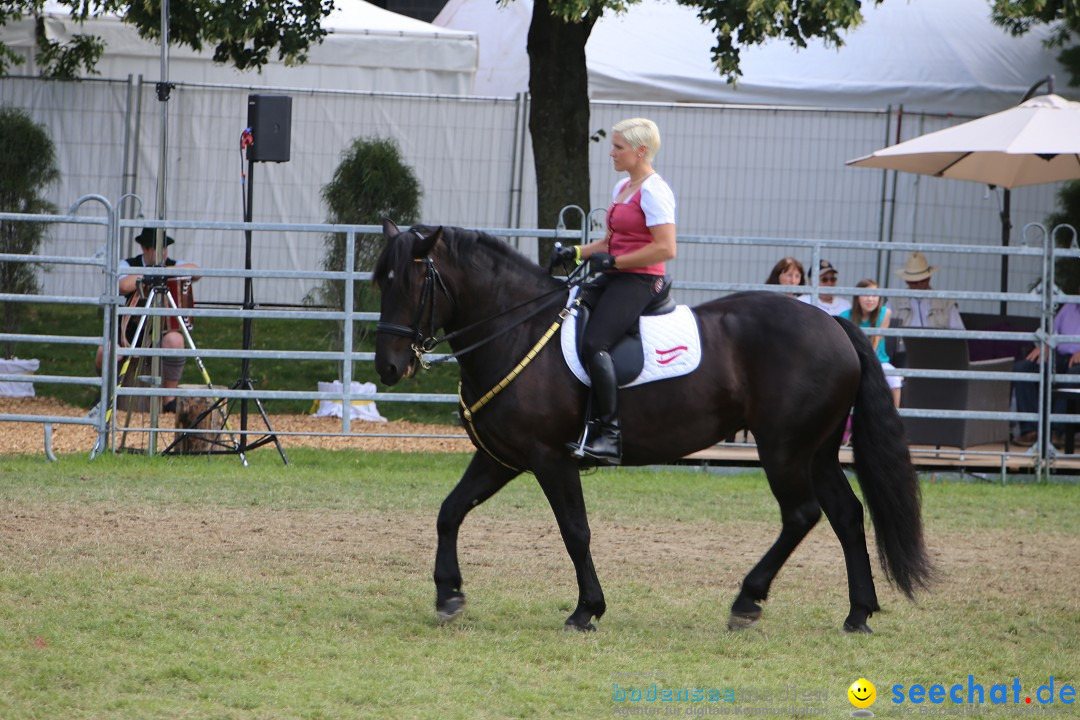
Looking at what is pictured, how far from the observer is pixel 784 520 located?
5.87 meters

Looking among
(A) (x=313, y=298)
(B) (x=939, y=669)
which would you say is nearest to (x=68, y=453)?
(A) (x=313, y=298)

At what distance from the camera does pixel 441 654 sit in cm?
518

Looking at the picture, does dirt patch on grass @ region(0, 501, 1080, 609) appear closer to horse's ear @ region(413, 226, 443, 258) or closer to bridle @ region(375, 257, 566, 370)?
bridle @ region(375, 257, 566, 370)

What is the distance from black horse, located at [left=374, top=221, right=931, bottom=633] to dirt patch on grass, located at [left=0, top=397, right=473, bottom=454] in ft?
16.5

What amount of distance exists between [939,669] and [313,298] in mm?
10295

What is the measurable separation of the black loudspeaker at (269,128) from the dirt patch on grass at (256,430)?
237cm

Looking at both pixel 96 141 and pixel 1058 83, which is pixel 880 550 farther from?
pixel 1058 83

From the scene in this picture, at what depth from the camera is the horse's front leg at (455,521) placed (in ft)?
19.0

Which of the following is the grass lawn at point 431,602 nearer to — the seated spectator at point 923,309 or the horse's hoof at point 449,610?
the horse's hoof at point 449,610

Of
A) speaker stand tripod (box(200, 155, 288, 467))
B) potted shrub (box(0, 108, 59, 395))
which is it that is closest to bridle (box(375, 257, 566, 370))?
speaker stand tripod (box(200, 155, 288, 467))

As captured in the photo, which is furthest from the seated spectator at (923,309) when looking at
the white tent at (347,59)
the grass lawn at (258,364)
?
the white tent at (347,59)

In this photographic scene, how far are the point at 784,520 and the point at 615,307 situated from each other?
1.21 meters

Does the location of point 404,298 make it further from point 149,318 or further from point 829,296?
point 829,296

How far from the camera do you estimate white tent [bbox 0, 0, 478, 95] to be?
53.2 ft
